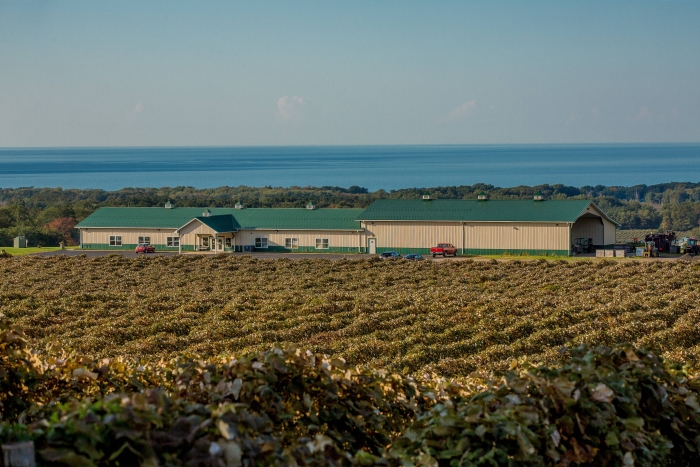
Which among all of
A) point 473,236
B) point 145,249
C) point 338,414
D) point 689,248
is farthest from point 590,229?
point 338,414

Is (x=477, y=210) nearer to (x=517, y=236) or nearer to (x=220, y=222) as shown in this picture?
(x=517, y=236)

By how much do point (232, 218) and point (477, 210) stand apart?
63.3ft

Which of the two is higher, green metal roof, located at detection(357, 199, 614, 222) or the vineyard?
the vineyard

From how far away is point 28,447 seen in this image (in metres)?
4.00

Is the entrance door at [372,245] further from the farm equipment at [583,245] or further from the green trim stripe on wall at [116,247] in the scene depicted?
the green trim stripe on wall at [116,247]

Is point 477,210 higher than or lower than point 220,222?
higher

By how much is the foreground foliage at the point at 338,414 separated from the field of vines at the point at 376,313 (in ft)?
10.3

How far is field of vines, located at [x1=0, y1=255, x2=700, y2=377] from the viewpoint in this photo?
17.4m

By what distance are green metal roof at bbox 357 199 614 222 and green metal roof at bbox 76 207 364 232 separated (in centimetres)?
257

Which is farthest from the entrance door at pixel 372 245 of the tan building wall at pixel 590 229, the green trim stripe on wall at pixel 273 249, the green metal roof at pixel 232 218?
the tan building wall at pixel 590 229

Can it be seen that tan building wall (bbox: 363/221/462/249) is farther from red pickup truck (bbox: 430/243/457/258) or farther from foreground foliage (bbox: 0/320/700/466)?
foreground foliage (bbox: 0/320/700/466)

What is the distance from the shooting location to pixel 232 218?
61406mm

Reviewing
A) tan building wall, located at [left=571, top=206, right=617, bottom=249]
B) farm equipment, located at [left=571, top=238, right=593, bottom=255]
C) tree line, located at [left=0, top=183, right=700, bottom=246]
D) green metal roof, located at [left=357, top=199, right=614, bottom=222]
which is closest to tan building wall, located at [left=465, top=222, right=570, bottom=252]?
Result: green metal roof, located at [left=357, top=199, right=614, bottom=222]

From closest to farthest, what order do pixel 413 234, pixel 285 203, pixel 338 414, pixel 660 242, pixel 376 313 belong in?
pixel 338 414, pixel 376 313, pixel 660 242, pixel 413 234, pixel 285 203
